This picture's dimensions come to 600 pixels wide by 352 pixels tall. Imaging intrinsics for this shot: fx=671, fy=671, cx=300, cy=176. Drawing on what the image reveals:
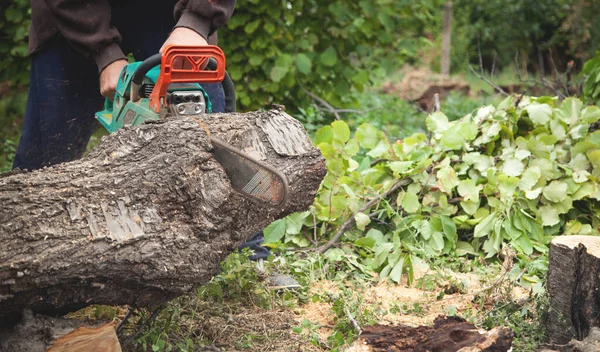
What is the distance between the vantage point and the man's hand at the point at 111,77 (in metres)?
2.67

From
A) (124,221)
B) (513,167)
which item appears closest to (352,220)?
(513,167)

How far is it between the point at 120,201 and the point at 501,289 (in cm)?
174

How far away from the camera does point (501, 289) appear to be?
115 inches

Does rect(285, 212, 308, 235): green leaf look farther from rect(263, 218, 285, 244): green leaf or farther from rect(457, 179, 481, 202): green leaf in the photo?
rect(457, 179, 481, 202): green leaf

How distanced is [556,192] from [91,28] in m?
2.50

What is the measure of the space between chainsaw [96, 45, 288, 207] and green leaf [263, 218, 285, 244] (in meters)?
1.12

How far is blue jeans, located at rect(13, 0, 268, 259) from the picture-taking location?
304 cm

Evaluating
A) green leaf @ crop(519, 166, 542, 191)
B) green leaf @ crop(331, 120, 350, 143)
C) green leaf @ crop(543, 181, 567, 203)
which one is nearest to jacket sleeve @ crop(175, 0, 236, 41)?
green leaf @ crop(331, 120, 350, 143)

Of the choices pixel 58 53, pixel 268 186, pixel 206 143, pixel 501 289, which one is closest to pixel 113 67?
pixel 58 53

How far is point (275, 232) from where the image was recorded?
3.50m

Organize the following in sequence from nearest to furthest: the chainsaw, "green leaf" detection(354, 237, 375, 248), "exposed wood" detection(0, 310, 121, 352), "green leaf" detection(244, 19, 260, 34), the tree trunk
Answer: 1. "exposed wood" detection(0, 310, 121, 352)
2. the chainsaw
3. "green leaf" detection(354, 237, 375, 248)
4. "green leaf" detection(244, 19, 260, 34)
5. the tree trunk

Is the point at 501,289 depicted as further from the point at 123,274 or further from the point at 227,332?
the point at 123,274

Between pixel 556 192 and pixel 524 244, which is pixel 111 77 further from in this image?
pixel 556 192

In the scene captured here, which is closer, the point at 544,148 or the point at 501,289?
the point at 501,289
